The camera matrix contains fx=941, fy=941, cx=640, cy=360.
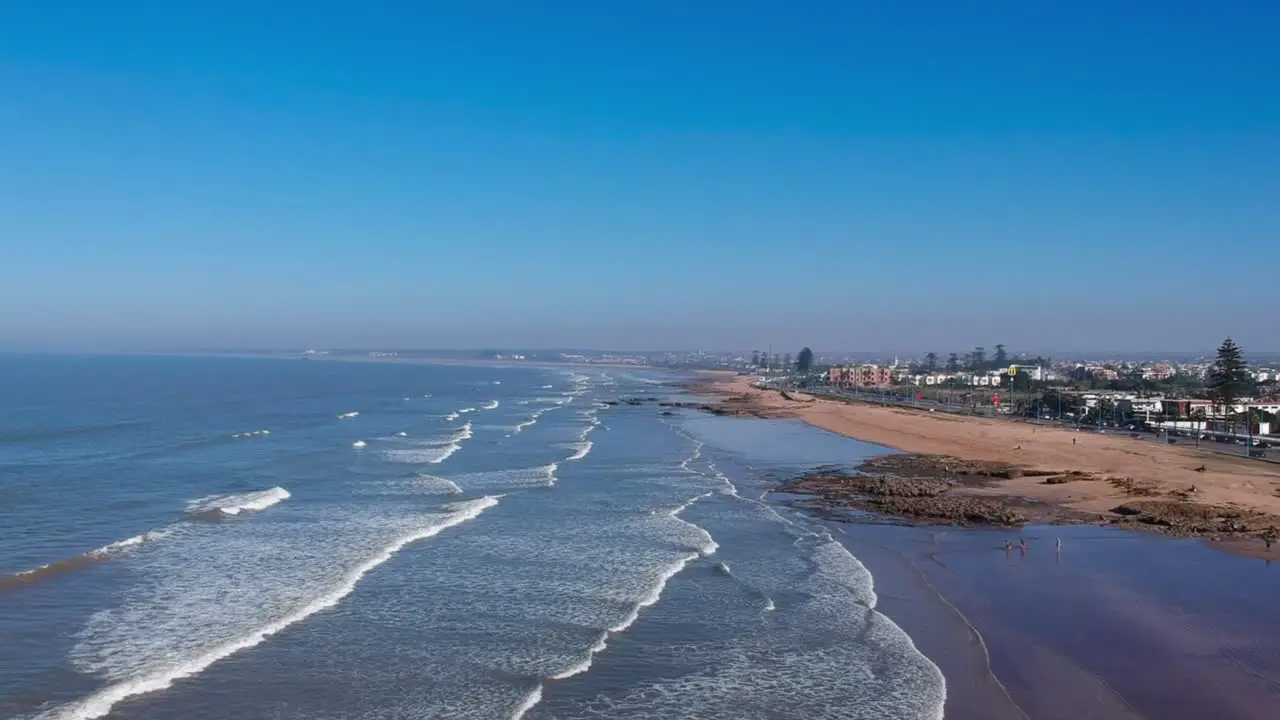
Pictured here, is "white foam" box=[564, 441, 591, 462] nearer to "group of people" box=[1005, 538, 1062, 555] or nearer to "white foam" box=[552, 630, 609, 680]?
"group of people" box=[1005, 538, 1062, 555]

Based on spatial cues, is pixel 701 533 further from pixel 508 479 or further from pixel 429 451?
pixel 429 451

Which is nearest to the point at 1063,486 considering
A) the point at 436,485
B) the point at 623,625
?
the point at 436,485

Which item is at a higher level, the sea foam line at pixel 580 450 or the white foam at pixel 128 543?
the white foam at pixel 128 543

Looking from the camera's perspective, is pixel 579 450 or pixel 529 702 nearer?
pixel 529 702

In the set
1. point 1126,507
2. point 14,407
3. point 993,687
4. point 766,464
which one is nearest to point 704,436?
point 766,464

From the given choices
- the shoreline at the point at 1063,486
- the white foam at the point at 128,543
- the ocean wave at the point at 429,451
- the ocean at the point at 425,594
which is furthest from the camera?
the ocean wave at the point at 429,451

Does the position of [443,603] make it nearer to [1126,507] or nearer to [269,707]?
[269,707]

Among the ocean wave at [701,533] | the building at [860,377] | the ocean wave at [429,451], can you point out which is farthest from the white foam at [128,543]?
the building at [860,377]

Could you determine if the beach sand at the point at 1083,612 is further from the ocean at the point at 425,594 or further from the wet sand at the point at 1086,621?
the ocean at the point at 425,594
